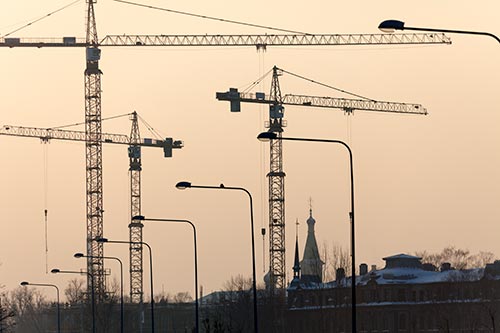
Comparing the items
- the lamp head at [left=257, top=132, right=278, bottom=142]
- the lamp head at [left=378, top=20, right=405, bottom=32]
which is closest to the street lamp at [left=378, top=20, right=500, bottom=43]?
the lamp head at [left=378, top=20, right=405, bottom=32]

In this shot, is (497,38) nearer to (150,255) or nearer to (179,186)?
(179,186)

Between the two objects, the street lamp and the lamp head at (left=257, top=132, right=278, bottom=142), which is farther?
the lamp head at (left=257, top=132, right=278, bottom=142)

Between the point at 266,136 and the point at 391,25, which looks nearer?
the point at 391,25

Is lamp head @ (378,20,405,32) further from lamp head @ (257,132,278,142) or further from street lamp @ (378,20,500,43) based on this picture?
lamp head @ (257,132,278,142)

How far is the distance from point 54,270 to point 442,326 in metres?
70.0

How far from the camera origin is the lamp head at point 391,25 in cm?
5516

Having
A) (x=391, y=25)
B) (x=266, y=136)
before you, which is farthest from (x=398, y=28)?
(x=266, y=136)

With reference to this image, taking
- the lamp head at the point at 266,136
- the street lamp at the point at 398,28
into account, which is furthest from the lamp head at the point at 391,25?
the lamp head at the point at 266,136

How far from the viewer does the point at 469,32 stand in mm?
55094

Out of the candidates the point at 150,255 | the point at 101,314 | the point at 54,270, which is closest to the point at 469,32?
the point at 150,255

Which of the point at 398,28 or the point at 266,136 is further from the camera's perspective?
the point at 266,136

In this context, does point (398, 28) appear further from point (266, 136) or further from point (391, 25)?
point (266, 136)

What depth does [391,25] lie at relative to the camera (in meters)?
55.4

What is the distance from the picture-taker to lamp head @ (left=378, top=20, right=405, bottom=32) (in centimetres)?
5516
